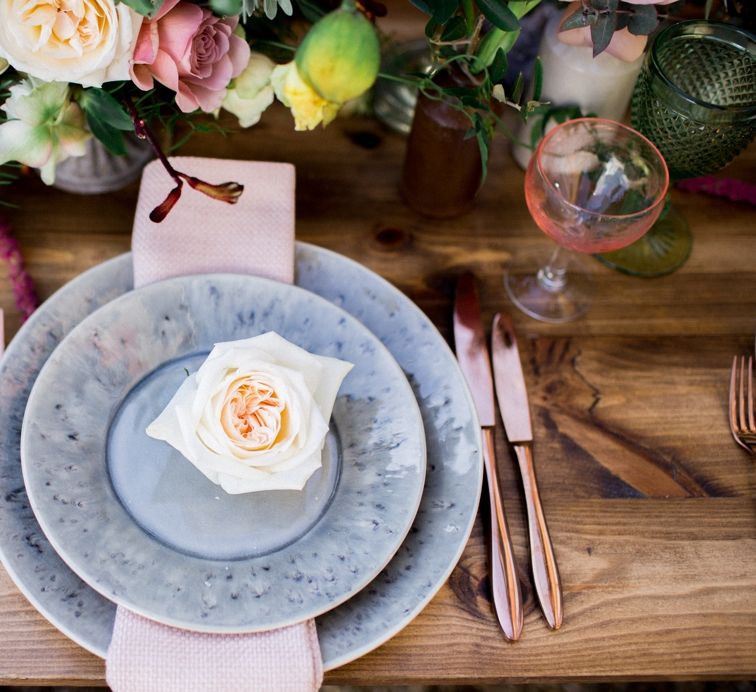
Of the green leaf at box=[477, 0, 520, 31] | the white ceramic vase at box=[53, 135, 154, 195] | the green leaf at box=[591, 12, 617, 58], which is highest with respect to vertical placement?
the green leaf at box=[477, 0, 520, 31]

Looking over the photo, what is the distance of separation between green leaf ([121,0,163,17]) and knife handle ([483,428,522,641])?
35cm

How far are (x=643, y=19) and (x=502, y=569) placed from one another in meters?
0.36

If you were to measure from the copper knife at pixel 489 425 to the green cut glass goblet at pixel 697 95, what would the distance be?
183mm

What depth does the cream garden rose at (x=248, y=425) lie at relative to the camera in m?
0.44

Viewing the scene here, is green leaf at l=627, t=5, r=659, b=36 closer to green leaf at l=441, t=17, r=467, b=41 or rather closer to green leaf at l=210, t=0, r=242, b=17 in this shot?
green leaf at l=441, t=17, r=467, b=41

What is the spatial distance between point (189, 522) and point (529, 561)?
0.73ft

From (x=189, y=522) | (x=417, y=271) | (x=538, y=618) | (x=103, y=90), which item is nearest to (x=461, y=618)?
(x=538, y=618)

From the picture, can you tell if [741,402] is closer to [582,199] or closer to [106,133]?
[582,199]

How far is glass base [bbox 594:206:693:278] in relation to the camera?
0.69 metres

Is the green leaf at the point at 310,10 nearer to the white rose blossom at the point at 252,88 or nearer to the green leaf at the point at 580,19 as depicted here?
the white rose blossom at the point at 252,88

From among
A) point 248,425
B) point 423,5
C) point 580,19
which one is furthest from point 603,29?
point 248,425

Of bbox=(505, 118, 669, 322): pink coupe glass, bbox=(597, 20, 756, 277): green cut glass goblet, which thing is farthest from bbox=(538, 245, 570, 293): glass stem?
bbox=(597, 20, 756, 277): green cut glass goblet

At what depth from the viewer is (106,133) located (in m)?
0.54

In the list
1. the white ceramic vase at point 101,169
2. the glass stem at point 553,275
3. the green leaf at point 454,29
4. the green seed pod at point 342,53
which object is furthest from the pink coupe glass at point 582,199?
the white ceramic vase at point 101,169
